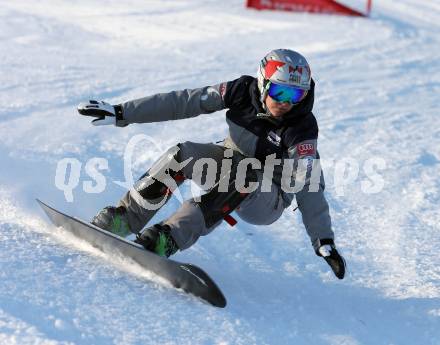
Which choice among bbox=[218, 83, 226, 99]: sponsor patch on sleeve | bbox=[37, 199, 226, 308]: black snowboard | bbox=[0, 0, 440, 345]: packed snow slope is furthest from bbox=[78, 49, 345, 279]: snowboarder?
bbox=[0, 0, 440, 345]: packed snow slope

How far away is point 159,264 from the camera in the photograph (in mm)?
3691

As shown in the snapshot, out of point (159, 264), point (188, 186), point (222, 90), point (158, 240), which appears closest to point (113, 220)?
point (158, 240)

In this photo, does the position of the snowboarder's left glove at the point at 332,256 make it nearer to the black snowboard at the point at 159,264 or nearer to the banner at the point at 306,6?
the black snowboard at the point at 159,264

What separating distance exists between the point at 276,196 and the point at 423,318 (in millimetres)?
1088

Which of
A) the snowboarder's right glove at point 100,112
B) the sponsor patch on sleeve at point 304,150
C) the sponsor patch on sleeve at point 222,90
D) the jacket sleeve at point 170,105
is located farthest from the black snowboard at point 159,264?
the sponsor patch on sleeve at point 222,90

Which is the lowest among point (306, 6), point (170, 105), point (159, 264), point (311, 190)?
point (306, 6)

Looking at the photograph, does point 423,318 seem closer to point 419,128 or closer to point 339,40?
point 419,128

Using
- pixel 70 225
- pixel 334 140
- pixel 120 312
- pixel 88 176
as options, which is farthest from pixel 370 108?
pixel 120 312

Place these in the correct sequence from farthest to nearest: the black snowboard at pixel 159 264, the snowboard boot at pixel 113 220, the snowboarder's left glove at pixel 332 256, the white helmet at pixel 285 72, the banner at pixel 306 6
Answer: the banner at pixel 306 6 < the snowboard boot at pixel 113 220 < the white helmet at pixel 285 72 < the snowboarder's left glove at pixel 332 256 < the black snowboard at pixel 159 264

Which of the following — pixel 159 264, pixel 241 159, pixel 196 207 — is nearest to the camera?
pixel 159 264

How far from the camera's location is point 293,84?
4027 millimetres

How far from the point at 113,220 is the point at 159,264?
613 millimetres

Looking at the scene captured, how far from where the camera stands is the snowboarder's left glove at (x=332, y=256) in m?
3.90

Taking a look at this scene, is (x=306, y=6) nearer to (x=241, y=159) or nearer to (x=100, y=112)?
(x=241, y=159)
